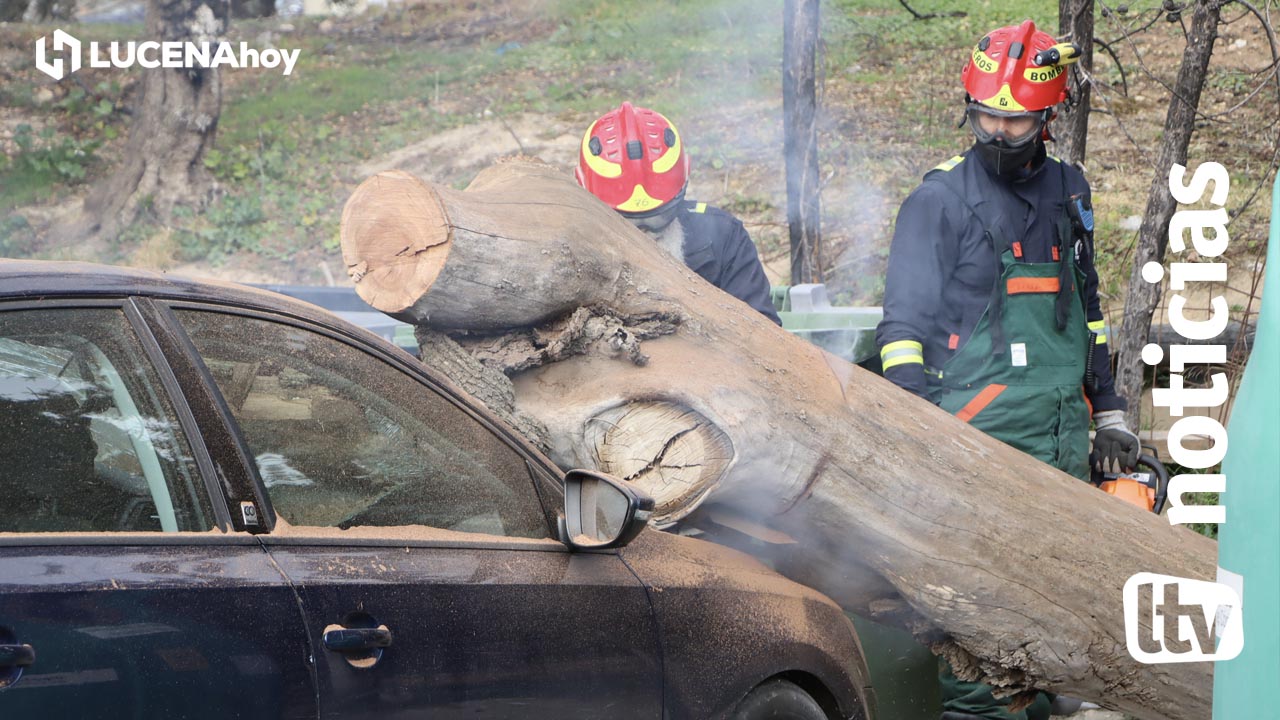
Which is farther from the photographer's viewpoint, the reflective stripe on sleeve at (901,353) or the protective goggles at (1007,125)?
the protective goggles at (1007,125)

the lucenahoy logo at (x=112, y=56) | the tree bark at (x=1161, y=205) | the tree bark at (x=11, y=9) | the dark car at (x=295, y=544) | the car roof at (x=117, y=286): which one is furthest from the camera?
the tree bark at (x=11, y=9)

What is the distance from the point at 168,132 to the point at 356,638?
1407 cm

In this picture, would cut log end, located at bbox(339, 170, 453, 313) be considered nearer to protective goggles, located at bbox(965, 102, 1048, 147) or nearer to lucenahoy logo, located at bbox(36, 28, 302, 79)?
protective goggles, located at bbox(965, 102, 1048, 147)

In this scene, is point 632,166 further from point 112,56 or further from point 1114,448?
point 112,56

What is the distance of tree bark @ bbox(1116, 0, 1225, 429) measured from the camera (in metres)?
6.46

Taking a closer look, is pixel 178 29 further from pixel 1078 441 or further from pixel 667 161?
pixel 1078 441

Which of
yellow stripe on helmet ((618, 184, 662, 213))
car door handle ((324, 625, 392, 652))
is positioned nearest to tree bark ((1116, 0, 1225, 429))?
yellow stripe on helmet ((618, 184, 662, 213))

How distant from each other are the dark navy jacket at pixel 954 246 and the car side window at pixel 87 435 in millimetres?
2770

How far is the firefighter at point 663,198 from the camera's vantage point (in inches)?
214

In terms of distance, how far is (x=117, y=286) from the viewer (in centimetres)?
238

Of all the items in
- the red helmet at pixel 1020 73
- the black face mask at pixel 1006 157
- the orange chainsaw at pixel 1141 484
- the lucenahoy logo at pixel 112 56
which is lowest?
the orange chainsaw at pixel 1141 484

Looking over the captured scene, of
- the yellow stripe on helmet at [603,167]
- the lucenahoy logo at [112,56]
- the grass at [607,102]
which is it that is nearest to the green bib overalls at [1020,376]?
the yellow stripe on helmet at [603,167]

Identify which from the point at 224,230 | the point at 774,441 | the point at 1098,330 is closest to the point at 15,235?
the point at 224,230

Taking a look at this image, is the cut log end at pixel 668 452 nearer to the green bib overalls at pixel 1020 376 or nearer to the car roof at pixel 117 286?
the car roof at pixel 117 286
